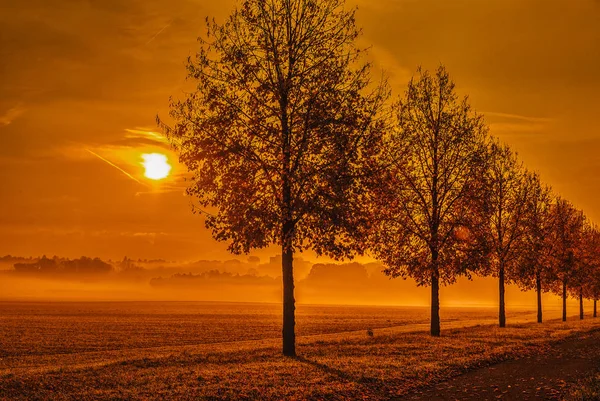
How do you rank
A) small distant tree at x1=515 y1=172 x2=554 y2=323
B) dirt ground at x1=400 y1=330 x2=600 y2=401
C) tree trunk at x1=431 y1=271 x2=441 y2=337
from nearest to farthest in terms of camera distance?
dirt ground at x1=400 y1=330 x2=600 y2=401 → tree trunk at x1=431 y1=271 x2=441 y2=337 → small distant tree at x1=515 y1=172 x2=554 y2=323

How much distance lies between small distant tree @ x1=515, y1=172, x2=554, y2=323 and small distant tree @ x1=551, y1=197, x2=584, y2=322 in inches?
99.1

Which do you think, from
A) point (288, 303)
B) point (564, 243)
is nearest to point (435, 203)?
point (288, 303)

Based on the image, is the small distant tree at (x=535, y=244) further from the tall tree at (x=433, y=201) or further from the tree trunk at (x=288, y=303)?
the tree trunk at (x=288, y=303)

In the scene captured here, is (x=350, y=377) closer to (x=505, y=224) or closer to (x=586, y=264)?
(x=505, y=224)

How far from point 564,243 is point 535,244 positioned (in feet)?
49.9

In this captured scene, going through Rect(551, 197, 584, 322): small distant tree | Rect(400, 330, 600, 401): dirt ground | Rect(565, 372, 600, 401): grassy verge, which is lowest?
Rect(400, 330, 600, 401): dirt ground

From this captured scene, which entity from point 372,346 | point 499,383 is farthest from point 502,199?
point 499,383

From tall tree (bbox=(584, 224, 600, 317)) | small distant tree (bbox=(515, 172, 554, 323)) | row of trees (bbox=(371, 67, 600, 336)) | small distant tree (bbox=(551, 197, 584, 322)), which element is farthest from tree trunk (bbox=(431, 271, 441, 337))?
tall tree (bbox=(584, 224, 600, 317))

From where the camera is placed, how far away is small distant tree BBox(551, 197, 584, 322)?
6588 cm

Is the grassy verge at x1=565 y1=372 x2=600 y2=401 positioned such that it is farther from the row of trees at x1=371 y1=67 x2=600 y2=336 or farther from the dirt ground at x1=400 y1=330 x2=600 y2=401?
the row of trees at x1=371 y1=67 x2=600 y2=336

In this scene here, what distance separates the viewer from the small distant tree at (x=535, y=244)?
53781mm

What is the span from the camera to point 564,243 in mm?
67188

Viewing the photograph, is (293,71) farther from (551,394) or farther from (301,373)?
(551,394)

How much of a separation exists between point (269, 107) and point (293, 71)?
2202 millimetres
